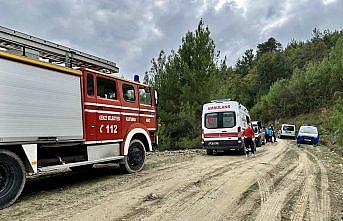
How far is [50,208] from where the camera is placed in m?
5.70

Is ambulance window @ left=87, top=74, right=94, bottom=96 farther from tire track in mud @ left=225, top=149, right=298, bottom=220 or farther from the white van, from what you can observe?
the white van

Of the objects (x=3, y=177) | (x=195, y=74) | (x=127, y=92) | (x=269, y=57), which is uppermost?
(x=269, y=57)

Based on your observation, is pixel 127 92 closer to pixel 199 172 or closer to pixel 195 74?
pixel 199 172

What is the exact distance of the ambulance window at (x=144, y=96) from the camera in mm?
10240

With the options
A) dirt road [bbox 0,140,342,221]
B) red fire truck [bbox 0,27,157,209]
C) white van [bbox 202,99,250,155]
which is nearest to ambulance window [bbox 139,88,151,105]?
red fire truck [bbox 0,27,157,209]

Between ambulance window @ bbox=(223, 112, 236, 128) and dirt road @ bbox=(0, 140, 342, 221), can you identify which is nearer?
dirt road @ bbox=(0, 140, 342, 221)

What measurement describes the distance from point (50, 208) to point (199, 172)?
16.1 ft

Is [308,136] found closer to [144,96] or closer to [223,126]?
[223,126]

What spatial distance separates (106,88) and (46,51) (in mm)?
2032

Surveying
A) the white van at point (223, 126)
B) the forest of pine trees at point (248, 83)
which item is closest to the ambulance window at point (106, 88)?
the white van at point (223, 126)

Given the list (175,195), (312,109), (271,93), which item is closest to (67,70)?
(175,195)

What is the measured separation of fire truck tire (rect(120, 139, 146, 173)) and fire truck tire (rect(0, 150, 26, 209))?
352cm

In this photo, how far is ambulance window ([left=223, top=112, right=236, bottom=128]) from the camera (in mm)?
16000

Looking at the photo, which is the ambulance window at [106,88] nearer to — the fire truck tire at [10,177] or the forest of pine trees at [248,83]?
the fire truck tire at [10,177]
